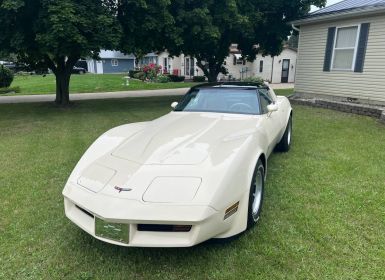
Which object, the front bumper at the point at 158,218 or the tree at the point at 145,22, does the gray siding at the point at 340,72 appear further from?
the front bumper at the point at 158,218

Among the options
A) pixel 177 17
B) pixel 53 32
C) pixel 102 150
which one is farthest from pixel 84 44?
pixel 102 150

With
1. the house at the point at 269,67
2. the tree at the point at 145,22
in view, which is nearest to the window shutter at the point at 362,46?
the tree at the point at 145,22

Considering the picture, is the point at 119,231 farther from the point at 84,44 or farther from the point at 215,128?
the point at 84,44

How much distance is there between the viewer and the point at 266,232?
3156mm

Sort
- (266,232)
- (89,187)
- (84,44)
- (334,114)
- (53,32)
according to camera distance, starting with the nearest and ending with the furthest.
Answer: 1. (89,187)
2. (266,232)
3. (53,32)
4. (84,44)
5. (334,114)

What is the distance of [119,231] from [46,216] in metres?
1.53

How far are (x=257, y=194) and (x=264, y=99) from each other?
6.25 feet

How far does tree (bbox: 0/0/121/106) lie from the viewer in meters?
8.35

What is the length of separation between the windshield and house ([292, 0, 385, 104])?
308 inches

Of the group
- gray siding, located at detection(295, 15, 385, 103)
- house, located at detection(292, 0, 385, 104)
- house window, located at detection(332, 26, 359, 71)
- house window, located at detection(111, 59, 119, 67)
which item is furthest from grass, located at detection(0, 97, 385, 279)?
house window, located at detection(111, 59, 119, 67)

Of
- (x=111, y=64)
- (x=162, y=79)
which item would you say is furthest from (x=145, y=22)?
(x=111, y=64)

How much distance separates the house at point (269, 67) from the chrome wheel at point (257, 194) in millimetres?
26352

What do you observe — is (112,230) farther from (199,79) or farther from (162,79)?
(199,79)

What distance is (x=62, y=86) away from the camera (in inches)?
488
